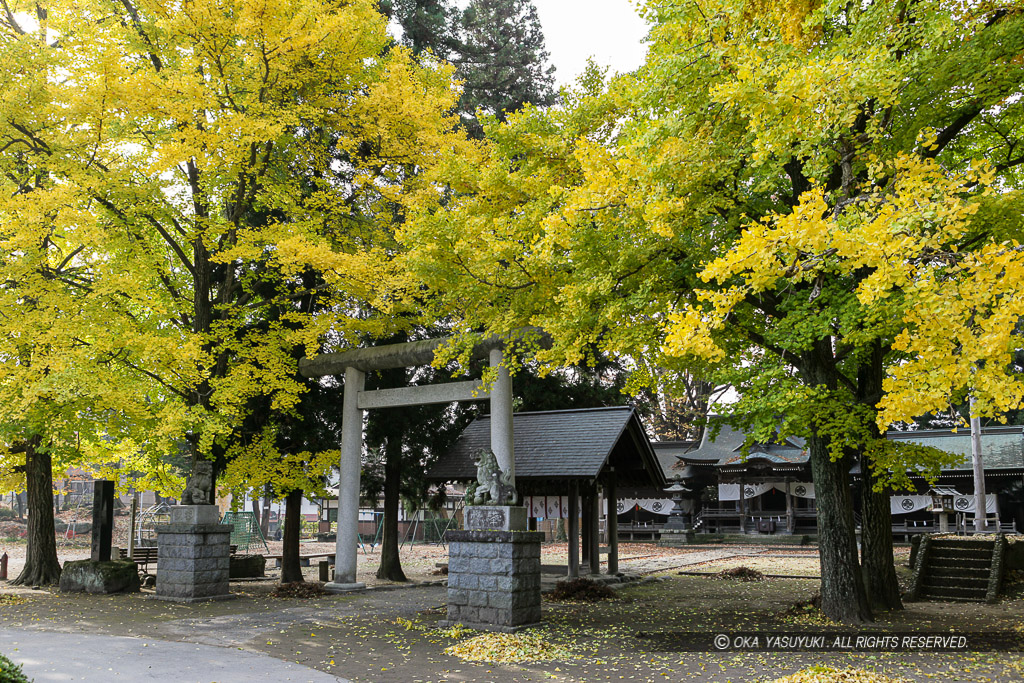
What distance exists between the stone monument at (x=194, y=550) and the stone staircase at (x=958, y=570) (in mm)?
14162

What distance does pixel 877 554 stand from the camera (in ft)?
42.7

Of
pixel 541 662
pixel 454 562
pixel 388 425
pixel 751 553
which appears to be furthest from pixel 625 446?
pixel 751 553

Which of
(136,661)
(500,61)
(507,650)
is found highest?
(500,61)

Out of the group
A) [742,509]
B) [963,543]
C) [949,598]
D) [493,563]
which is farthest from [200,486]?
[742,509]

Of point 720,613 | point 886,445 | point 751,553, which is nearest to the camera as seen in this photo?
point 886,445

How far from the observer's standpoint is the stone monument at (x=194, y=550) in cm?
1468

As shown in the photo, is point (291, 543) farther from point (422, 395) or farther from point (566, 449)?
point (566, 449)

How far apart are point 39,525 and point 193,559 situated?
229 inches

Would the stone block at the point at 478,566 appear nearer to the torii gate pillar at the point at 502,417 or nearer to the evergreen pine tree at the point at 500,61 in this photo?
the torii gate pillar at the point at 502,417

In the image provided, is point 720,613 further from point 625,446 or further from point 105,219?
point 105,219

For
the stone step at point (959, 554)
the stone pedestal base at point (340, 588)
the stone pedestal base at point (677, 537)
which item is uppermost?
the stone step at point (959, 554)

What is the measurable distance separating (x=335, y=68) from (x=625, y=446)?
1154 centimetres

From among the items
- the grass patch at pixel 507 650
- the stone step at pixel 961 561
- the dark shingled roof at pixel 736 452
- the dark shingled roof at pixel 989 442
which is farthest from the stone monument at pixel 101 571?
the dark shingled roof at pixel 989 442

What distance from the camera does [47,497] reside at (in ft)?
58.2
